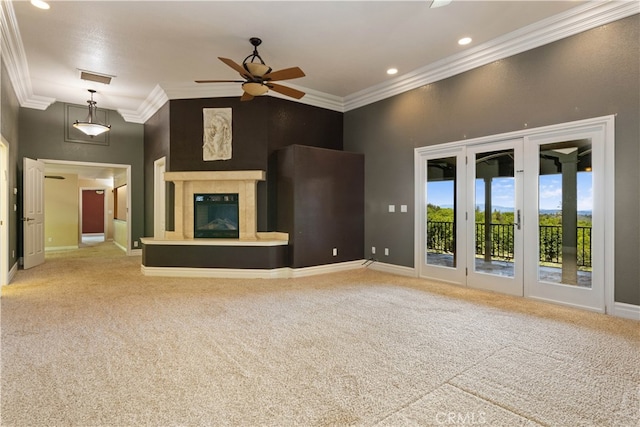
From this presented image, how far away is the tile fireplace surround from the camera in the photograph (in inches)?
228

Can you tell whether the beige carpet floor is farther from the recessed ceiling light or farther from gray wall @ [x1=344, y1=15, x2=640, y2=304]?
the recessed ceiling light

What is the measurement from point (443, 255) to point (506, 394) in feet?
10.7

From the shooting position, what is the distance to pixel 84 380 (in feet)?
7.04

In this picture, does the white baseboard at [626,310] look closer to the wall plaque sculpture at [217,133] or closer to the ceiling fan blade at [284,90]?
the ceiling fan blade at [284,90]

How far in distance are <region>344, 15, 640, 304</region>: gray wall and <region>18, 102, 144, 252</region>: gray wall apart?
5012 millimetres

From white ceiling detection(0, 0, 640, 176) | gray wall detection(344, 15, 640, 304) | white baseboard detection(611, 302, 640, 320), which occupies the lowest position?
white baseboard detection(611, 302, 640, 320)

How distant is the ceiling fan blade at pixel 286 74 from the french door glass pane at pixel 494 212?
2.73 m

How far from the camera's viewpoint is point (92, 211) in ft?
47.2

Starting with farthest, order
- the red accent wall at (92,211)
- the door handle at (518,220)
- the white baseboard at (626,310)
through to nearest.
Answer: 1. the red accent wall at (92,211)
2. the door handle at (518,220)
3. the white baseboard at (626,310)

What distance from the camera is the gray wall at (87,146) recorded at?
6.68 meters

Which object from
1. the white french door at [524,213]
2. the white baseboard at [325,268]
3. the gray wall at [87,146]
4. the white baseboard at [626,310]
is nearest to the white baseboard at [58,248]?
the gray wall at [87,146]

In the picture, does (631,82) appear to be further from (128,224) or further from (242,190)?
(128,224)

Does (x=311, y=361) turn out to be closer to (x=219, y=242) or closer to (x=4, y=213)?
(x=219, y=242)

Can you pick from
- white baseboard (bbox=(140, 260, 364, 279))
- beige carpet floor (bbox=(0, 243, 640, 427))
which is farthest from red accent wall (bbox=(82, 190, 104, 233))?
beige carpet floor (bbox=(0, 243, 640, 427))
